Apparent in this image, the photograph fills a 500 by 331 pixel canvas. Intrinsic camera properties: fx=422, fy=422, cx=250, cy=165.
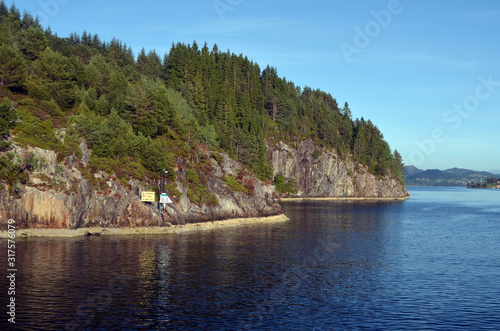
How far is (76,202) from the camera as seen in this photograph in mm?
61906

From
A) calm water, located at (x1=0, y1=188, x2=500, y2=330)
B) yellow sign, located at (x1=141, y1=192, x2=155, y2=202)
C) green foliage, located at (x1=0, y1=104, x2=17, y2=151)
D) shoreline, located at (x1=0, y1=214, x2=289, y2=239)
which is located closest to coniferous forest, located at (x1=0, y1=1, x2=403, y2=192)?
green foliage, located at (x1=0, y1=104, x2=17, y2=151)

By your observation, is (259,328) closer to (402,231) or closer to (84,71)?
(402,231)

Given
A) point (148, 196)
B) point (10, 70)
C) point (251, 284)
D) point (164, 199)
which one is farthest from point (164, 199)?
point (10, 70)

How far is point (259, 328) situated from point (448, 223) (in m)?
83.3

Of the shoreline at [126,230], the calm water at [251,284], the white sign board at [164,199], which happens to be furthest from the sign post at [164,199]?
the calm water at [251,284]

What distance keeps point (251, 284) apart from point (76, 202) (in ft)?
115

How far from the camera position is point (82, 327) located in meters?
26.6

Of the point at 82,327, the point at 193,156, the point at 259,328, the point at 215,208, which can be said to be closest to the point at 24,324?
the point at 82,327

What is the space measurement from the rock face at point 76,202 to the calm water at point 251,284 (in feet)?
16.5

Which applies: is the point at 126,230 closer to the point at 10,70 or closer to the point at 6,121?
the point at 6,121

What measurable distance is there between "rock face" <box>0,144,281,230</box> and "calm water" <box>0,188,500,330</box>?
5.04 metres

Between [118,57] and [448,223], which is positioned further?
[118,57]

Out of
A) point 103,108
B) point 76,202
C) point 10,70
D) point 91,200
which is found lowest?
point 76,202

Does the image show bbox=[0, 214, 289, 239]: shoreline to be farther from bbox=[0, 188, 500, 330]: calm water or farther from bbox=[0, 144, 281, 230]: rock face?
bbox=[0, 188, 500, 330]: calm water
